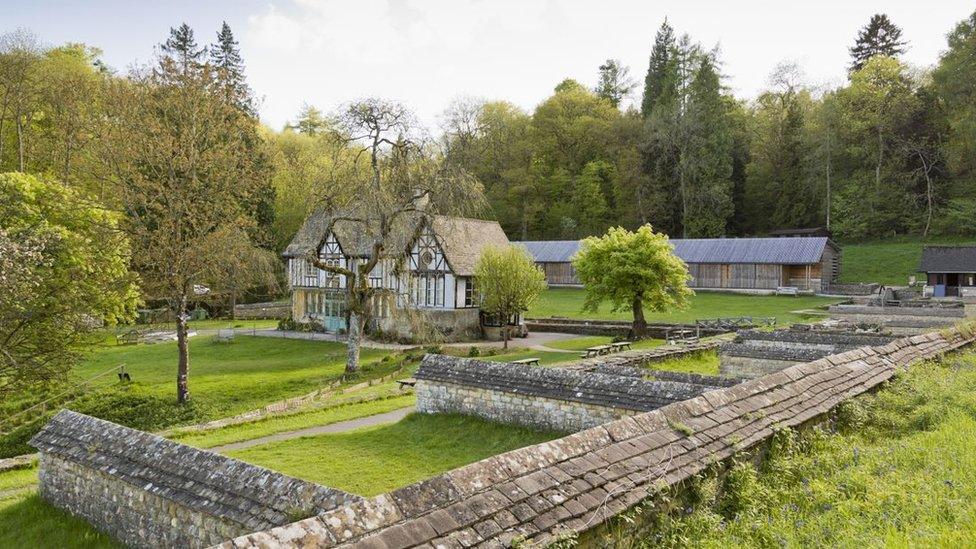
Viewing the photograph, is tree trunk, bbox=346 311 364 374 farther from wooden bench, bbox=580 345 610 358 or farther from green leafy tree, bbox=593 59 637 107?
green leafy tree, bbox=593 59 637 107

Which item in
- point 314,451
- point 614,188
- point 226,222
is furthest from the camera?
point 614,188

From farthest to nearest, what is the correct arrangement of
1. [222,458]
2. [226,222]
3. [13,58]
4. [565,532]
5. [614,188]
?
1. [614,188]
2. [13,58]
3. [226,222]
4. [222,458]
5. [565,532]

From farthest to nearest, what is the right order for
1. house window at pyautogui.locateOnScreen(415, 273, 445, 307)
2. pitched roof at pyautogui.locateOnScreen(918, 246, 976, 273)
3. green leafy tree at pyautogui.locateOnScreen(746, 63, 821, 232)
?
green leafy tree at pyautogui.locateOnScreen(746, 63, 821, 232), pitched roof at pyautogui.locateOnScreen(918, 246, 976, 273), house window at pyautogui.locateOnScreen(415, 273, 445, 307)

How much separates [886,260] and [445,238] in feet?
146

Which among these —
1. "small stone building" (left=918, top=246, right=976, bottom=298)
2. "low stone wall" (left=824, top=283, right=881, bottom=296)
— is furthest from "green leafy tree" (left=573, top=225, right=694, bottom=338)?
"small stone building" (left=918, top=246, right=976, bottom=298)

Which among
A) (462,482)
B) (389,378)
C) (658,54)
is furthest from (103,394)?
(658,54)

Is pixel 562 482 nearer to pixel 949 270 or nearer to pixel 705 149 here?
pixel 949 270

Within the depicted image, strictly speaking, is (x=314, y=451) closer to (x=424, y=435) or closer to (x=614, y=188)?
(x=424, y=435)

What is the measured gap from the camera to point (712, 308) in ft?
148

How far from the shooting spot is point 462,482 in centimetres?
473

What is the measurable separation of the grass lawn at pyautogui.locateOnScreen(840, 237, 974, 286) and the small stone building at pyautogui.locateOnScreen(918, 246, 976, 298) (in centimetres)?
682

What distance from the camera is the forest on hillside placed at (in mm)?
60594

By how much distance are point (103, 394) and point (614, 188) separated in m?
64.4

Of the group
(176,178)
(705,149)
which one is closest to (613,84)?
(705,149)
